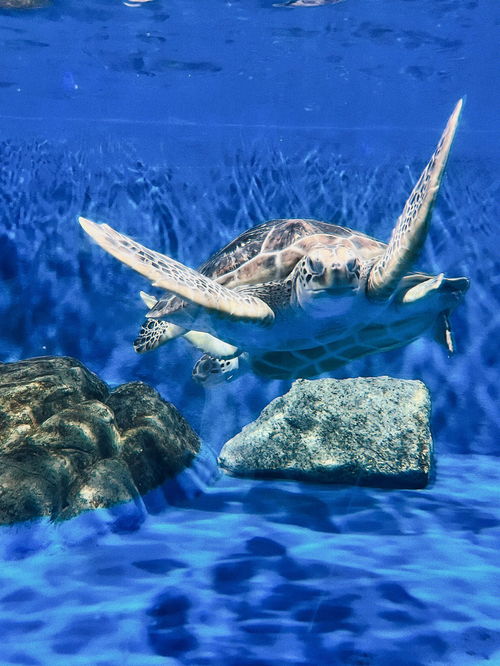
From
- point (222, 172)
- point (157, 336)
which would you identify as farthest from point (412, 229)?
point (222, 172)

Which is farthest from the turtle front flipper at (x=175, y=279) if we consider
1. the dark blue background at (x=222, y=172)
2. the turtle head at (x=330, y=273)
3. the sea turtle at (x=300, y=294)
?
the dark blue background at (x=222, y=172)

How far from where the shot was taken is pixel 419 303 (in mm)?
3928

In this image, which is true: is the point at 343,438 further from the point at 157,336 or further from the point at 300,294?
the point at 157,336

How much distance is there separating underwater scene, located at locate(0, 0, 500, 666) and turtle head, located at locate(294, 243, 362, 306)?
0.02 m

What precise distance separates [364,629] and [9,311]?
19.0 ft

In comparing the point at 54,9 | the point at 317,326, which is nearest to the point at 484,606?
the point at 317,326

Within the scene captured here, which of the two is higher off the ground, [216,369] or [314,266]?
[314,266]

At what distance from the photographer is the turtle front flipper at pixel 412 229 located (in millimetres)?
3004

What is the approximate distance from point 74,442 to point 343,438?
2097 mm

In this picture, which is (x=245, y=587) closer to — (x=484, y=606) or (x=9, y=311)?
(x=484, y=606)

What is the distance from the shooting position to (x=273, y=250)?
169 inches

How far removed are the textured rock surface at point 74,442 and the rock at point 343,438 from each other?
57 centimetres

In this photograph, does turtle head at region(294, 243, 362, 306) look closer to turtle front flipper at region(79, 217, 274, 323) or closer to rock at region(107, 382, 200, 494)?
turtle front flipper at region(79, 217, 274, 323)

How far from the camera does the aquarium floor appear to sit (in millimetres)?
2148
